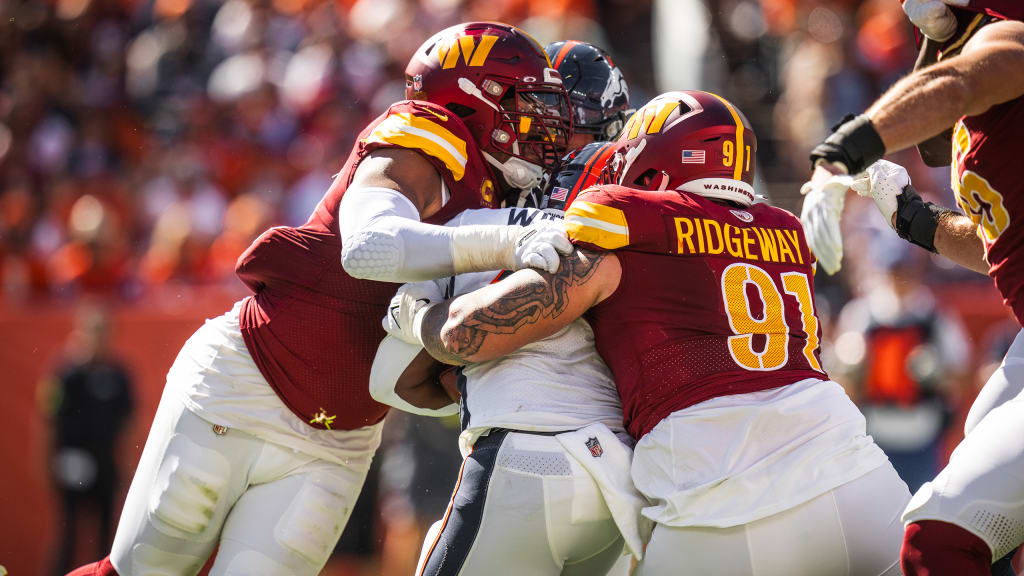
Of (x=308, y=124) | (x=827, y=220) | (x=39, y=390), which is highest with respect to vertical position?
(x=827, y=220)

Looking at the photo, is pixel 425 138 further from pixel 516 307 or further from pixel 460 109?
pixel 516 307

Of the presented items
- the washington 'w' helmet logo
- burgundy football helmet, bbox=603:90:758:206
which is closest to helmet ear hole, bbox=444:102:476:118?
the washington 'w' helmet logo

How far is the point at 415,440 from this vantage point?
7879 millimetres

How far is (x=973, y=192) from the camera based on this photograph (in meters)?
3.14

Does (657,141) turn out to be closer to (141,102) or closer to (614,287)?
(614,287)

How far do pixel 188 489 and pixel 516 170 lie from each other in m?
1.48

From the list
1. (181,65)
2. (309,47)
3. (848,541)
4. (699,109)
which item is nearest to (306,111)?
(309,47)

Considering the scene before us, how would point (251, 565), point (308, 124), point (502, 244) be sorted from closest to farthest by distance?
point (502, 244), point (251, 565), point (308, 124)

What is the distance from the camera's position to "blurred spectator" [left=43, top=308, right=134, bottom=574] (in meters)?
8.24

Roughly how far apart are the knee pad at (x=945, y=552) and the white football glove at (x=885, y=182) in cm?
130

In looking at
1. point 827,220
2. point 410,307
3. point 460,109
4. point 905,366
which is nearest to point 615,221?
point 410,307

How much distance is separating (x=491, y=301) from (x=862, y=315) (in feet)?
17.1

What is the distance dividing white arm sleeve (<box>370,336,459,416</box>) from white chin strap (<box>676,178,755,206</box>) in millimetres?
931

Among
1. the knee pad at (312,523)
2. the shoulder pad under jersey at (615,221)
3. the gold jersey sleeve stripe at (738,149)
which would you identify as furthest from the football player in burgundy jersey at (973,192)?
the knee pad at (312,523)
